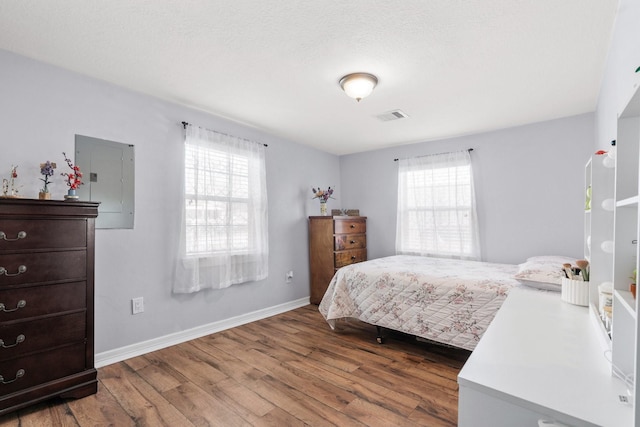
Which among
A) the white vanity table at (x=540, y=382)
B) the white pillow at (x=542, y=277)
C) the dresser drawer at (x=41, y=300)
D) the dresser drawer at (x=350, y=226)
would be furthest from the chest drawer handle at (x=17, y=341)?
the white pillow at (x=542, y=277)

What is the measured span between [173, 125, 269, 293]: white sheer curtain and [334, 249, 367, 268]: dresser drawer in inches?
38.9

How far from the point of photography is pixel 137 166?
2705 mm

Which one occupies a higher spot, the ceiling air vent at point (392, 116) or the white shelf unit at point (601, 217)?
the ceiling air vent at point (392, 116)

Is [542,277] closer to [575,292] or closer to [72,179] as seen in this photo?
[575,292]

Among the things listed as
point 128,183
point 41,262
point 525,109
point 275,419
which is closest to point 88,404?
point 41,262

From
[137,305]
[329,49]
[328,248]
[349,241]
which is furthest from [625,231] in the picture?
[349,241]

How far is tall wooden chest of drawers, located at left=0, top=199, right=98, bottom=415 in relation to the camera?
177 centimetres

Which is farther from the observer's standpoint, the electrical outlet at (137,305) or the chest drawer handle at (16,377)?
the electrical outlet at (137,305)

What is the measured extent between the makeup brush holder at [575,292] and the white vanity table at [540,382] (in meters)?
0.43

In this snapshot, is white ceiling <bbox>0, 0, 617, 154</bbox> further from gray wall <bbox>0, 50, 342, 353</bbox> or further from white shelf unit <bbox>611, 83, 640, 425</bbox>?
white shelf unit <bbox>611, 83, 640, 425</bbox>

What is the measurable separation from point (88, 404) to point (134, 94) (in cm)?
238

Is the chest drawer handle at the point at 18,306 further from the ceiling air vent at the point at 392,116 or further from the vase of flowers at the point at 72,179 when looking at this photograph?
the ceiling air vent at the point at 392,116

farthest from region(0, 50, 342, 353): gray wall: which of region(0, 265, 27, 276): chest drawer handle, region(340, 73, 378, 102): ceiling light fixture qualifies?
region(340, 73, 378, 102): ceiling light fixture

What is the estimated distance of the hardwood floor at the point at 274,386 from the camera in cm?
179
